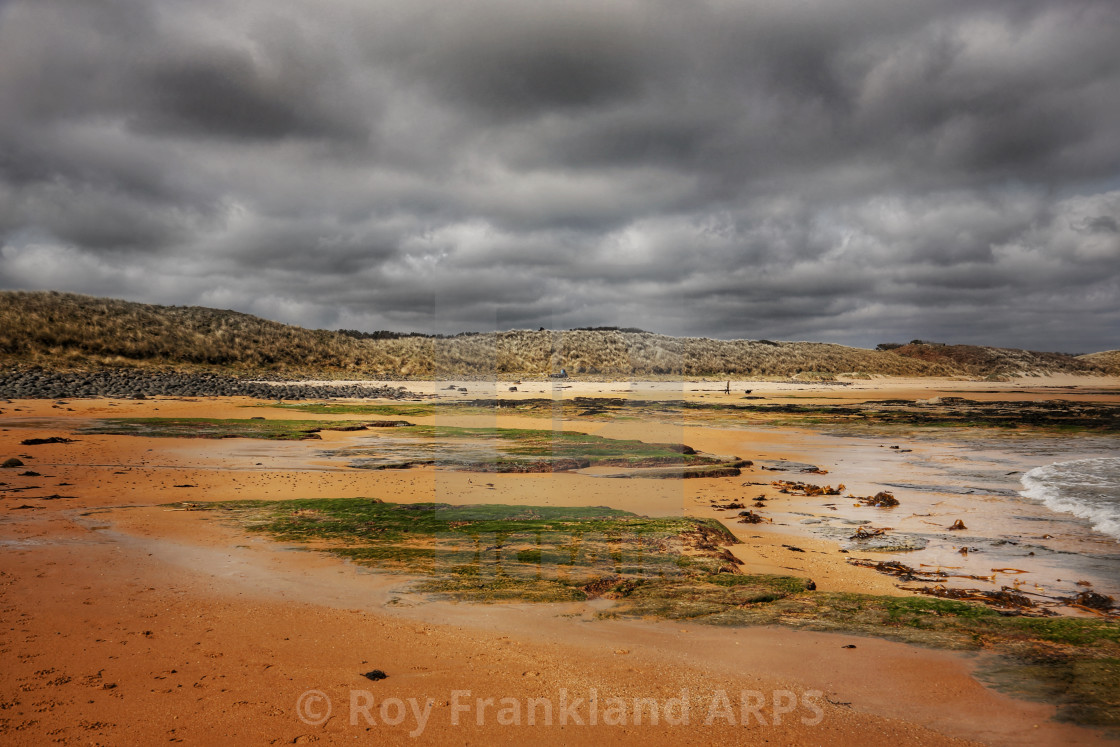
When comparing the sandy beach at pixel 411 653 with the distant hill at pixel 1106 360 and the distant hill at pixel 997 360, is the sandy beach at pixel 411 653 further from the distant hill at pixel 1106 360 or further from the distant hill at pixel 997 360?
the distant hill at pixel 1106 360

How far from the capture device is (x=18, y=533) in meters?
7.66

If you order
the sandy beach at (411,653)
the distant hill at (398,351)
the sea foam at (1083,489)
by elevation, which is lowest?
the sea foam at (1083,489)

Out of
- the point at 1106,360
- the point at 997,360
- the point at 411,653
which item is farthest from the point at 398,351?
the point at 1106,360

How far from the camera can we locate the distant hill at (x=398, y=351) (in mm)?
48812

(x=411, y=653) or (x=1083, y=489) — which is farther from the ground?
(x=411, y=653)

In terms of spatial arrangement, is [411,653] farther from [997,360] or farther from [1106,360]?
[1106,360]

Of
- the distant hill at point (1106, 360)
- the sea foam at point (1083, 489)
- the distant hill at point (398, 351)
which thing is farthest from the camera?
the distant hill at point (1106, 360)

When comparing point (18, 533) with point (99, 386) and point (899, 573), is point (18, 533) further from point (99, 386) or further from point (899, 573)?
point (99, 386)

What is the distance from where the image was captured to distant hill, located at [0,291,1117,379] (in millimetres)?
48812

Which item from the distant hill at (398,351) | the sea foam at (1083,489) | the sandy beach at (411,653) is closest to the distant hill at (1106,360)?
the distant hill at (398,351)

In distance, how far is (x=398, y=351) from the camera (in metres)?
76.2

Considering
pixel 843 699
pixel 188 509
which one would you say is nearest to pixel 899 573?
pixel 843 699

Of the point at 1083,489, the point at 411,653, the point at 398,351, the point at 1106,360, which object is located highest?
the point at 1106,360

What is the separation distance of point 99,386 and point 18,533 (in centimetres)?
3165
